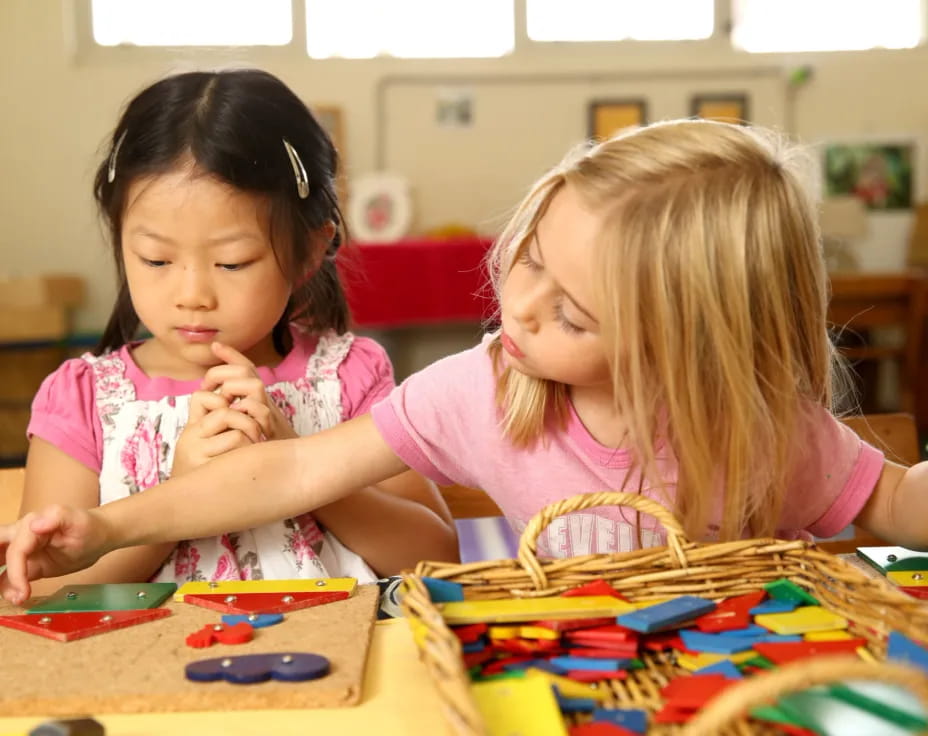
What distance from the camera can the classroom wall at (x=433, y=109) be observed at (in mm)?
4734

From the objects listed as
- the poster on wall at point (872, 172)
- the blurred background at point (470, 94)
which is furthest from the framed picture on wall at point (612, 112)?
the poster on wall at point (872, 172)

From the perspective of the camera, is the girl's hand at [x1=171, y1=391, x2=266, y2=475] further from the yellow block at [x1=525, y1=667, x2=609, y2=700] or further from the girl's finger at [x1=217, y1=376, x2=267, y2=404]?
the yellow block at [x1=525, y1=667, x2=609, y2=700]

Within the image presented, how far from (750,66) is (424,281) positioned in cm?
192

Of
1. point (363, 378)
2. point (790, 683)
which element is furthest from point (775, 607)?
point (363, 378)

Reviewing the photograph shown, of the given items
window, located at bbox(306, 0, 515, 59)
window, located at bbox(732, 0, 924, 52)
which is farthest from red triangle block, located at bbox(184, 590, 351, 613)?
window, located at bbox(732, 0, 924, 52)

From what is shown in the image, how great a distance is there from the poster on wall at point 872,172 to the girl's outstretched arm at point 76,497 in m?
4.49

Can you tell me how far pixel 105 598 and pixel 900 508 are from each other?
71 cm

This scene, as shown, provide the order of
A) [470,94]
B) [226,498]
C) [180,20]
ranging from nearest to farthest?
[226,498] → [180,20] → [470,94]

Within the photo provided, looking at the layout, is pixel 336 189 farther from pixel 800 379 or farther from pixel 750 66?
pixel 750 66

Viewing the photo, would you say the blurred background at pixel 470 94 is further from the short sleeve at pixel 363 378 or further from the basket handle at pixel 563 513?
the basket handle at pixel 563 513

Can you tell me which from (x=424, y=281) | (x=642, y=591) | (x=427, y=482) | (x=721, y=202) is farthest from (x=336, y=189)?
(x=424, y=281)

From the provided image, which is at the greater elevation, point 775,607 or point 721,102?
point 721,102

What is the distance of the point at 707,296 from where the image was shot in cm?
84

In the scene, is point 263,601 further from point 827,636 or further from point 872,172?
point 872,172
